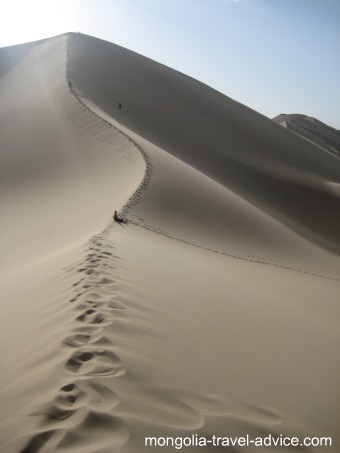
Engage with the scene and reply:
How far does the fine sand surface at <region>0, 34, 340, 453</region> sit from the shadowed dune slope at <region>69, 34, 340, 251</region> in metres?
0.28

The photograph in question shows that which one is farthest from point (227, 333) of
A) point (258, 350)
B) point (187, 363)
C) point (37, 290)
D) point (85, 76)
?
point (85, 76)

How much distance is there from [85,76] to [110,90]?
1978 millimetres

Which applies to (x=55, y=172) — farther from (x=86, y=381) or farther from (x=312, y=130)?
(x=312, y=130)

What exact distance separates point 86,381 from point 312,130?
2796 inches

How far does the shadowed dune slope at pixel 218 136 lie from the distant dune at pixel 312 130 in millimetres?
32002

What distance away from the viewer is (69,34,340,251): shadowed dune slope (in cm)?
1548

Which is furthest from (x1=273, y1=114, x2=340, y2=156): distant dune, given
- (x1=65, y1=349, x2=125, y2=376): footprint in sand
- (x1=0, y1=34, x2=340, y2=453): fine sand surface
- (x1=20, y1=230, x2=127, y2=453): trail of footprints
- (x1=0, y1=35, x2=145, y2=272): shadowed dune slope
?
(x1=65, y1=349, x2=125, y2=376): footprint in sand

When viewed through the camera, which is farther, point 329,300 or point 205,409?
point 329,300

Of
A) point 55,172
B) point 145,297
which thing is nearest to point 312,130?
point 55,172

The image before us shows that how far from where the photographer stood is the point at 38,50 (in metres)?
29.8

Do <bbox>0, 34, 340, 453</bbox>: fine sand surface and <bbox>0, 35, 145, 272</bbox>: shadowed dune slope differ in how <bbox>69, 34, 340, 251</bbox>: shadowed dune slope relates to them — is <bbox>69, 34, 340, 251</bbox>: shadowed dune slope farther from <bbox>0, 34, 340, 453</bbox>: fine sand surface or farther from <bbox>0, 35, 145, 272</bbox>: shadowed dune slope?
<bbox>0, 35, 145, 272</bbox>: shadowed dune slope

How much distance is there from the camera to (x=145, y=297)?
12.4 ft

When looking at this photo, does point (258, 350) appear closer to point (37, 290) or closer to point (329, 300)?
point (37, 290)

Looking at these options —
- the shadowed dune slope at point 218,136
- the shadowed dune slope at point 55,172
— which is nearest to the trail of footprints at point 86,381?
the shadowed dune slope at point 55,172
